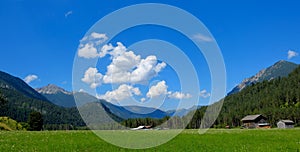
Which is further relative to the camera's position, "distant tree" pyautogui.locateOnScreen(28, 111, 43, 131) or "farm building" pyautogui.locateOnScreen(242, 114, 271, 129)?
"farm building" pyautogui.locateOnScreen(242, 114, 271, 129)

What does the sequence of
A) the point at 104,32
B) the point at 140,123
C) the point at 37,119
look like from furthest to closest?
the point at 140,123, the point at 37,119, the point at 104,32

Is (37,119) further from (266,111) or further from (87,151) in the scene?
(266,111)

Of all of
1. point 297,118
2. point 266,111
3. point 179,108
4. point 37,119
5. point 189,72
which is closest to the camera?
point 189,72

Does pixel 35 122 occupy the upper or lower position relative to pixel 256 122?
lower

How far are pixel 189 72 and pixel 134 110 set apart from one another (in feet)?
14.7

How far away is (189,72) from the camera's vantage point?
59.3 ft

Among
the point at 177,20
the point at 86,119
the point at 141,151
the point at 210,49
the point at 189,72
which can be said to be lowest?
the point at 141,151

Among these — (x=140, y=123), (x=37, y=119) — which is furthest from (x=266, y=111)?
(x=37, y=119)

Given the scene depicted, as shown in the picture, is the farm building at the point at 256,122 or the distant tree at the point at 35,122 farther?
the farm building at the point at 256,122

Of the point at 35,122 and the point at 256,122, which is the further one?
the point at 256,122

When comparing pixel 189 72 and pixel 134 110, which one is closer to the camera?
pixel 189 72

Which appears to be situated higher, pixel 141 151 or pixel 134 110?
pixel 134 110

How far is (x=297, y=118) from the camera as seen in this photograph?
164 m

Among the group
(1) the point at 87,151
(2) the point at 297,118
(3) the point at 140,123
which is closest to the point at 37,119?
(3) the point at 140,123
